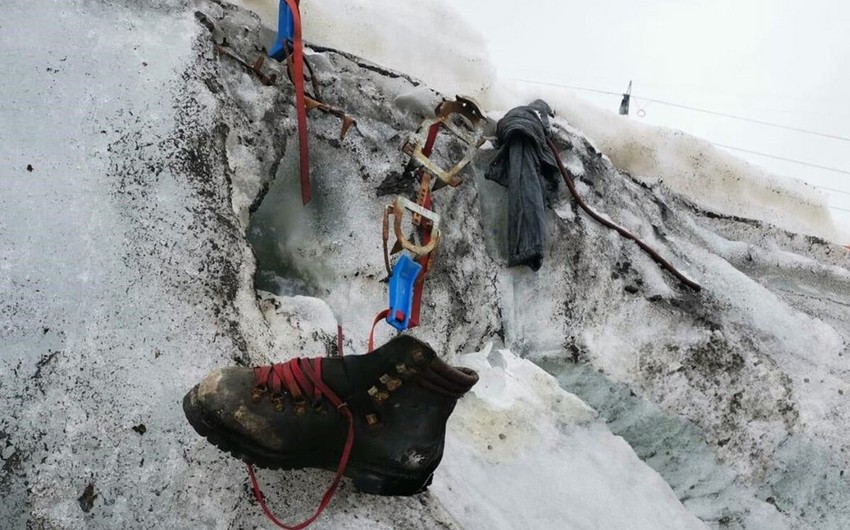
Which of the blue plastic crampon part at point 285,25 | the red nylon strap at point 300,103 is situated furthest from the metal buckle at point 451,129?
the blue plastic crampon part at point 285,25

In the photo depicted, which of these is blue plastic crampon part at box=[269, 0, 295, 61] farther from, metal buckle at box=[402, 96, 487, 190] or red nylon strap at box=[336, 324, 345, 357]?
red nylon strap at box=[336, 324, 345, 357]

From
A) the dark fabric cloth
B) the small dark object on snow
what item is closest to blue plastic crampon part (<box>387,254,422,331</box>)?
the dark fabric cloth

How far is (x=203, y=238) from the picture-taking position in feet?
8.82

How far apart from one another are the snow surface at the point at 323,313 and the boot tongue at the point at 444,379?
0.51 metres

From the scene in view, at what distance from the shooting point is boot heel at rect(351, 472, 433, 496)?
7.11ft

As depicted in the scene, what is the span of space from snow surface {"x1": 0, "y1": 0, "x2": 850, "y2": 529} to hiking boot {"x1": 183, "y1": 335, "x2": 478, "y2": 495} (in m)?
0.22

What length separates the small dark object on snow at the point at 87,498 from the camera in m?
2.03

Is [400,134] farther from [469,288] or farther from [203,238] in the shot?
[203,238]

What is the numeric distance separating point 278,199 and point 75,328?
1192 mm

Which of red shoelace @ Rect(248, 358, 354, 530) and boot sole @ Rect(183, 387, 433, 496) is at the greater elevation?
red shoelace @ Rect(248, 358, 354, 530)

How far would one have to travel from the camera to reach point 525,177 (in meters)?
3.84

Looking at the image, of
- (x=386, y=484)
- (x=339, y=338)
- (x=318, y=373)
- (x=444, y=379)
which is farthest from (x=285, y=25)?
(x=386, y=484)

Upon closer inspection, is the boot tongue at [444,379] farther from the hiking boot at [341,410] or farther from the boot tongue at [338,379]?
the boot tongue at [338,379]

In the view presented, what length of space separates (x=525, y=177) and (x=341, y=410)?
7.03 ft
